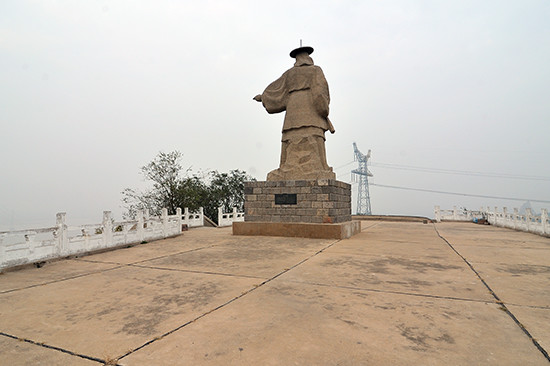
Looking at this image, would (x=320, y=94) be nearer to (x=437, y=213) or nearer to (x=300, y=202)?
(x=300, y=202)

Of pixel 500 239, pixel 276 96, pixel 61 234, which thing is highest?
pixel 276 96

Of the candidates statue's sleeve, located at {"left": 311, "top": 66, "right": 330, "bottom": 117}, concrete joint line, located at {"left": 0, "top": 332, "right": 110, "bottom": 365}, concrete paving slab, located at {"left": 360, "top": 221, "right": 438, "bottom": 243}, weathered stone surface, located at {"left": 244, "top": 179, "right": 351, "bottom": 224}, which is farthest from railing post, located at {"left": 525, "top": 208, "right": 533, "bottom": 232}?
concrete joint line, located at {"left": 0, "top": 332, "right": 110, "bottom": 365}

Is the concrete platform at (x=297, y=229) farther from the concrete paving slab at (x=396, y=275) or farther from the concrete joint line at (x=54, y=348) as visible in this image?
the concrete joint line at (x=54, y=348)

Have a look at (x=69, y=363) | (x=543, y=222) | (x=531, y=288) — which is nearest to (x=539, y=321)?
(x=531, y=288)

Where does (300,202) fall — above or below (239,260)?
above

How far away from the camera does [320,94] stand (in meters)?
8.34

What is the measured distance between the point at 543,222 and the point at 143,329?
1092cm

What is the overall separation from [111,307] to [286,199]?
229 inches

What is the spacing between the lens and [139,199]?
15680 mm

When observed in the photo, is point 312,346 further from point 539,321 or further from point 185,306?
point 539,321

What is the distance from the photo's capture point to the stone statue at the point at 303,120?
8.34 meters

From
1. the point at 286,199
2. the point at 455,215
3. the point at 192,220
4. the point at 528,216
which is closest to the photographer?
the point at 286,199

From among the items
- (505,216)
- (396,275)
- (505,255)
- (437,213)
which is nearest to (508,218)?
(505,216)

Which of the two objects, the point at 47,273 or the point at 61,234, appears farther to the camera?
the point at 61,234
